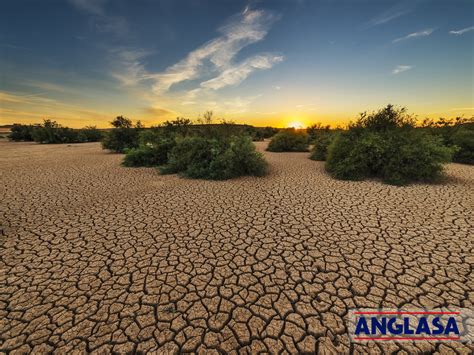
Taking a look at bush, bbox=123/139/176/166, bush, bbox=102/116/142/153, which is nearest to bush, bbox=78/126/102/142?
bush, bbox=102/116/142/153

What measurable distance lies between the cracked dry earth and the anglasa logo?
0.07 meters

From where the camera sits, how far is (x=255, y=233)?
3525 millimetres

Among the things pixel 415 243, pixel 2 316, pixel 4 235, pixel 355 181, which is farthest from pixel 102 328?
pixel 355 181

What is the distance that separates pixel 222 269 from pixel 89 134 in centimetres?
3097

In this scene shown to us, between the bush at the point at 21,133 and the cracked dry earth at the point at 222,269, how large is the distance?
3196 cm

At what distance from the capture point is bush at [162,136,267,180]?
7391mm

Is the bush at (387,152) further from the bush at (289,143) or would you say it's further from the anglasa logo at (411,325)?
the bush at (289,143)

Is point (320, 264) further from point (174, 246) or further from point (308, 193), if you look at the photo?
point (308, 193)

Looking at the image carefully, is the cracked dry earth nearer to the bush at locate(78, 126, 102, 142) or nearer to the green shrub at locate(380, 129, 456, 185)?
the green shrub at locate(380, 129, 456, 185)

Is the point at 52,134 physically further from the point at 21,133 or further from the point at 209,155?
the point at 209,155

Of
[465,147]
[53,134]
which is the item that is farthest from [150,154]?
[53,134]

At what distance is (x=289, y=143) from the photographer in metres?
15.2

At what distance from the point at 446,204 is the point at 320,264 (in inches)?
177

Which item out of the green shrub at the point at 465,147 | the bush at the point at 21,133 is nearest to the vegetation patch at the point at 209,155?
the green shrub at the point at 465,147
